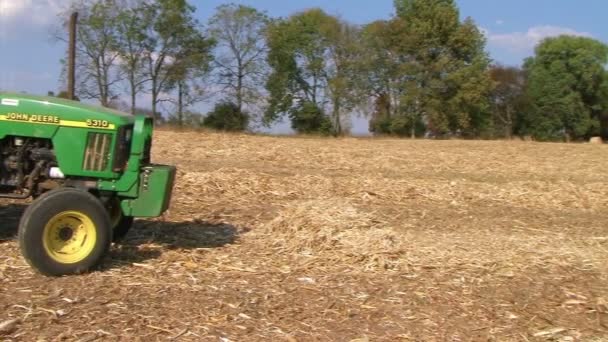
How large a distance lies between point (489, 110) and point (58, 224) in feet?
173

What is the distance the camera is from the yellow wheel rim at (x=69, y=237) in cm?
623

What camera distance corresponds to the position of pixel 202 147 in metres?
19.3

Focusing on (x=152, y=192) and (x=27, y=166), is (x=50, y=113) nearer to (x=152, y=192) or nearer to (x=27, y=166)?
(x=27, y=166)

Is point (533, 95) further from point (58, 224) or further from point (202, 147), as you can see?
point (58, 224)

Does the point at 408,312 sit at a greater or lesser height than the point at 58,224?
lesser

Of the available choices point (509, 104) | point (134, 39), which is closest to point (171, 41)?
point (134, 39)

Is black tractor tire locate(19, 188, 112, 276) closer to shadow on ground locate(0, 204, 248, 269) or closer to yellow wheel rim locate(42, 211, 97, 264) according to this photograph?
yellow wheel rim locate(42, 211, 97, 264)

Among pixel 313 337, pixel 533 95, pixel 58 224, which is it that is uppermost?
pixel 533 95

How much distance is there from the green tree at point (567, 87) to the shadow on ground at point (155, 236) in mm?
50951

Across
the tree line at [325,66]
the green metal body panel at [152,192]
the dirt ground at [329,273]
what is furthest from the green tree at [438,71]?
the green metal body panel at [152,192]

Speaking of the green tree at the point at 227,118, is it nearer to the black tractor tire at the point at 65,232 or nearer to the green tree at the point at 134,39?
the green tree at the point at 134,39

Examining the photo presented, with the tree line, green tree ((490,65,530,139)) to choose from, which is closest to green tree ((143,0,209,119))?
the tree line


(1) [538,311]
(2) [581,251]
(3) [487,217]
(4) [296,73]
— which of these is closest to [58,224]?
(1) [538,311]

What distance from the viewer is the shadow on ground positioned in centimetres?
715
